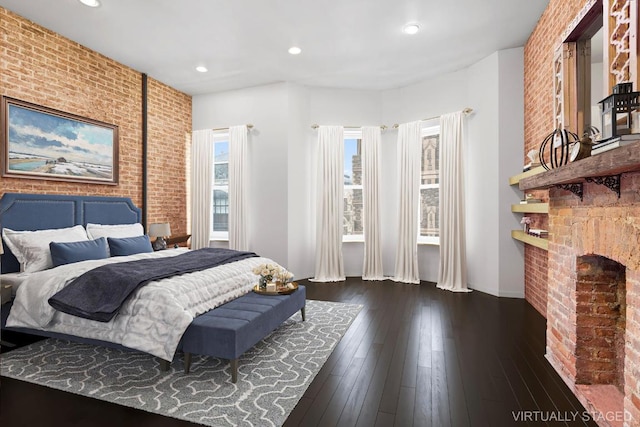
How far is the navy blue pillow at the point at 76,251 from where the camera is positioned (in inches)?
135

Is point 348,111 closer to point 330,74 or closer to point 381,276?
point 330,74

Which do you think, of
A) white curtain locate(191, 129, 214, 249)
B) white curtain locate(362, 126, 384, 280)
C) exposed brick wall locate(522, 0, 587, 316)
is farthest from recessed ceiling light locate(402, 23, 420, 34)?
white curtain locate(191, 129, 214, 249)

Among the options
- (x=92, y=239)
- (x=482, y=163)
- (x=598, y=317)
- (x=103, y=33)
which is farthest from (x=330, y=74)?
(x=598, y=317)

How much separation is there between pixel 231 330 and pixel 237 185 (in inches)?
150

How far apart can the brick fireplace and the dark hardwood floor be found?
177 mm

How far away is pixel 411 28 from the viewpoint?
393cm

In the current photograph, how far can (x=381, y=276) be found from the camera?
5.81m

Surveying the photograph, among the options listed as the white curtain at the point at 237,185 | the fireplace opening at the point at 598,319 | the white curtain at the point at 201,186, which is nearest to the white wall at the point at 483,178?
the fireplace opening at the point at 598,319

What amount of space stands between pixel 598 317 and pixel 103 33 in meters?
5.67

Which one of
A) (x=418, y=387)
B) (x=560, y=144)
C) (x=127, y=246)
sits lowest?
(x=418, y=387)

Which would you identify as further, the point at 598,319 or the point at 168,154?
the point at 168,154

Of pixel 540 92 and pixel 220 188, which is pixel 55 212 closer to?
pixel 220 188

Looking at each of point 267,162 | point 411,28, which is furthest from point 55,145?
point 411,28

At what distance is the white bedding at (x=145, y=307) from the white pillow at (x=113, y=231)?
3.73 ft
